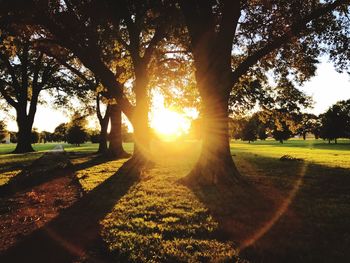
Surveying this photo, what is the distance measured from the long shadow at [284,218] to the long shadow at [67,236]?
2.69 metres

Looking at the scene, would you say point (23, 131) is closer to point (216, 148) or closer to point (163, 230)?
point (216, 148)

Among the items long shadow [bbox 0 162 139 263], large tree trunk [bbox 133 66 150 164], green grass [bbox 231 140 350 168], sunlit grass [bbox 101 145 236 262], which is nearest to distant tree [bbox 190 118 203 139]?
large tree trunk [bbox 133 66 150 164]

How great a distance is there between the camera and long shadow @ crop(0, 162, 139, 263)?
529 cm

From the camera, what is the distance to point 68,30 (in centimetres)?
1575

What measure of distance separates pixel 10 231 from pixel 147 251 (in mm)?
3521

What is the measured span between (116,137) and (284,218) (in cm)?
2466

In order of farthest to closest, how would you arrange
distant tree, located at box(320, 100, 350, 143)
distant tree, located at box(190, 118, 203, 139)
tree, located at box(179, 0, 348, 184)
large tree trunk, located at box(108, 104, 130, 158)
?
distant tree, located at box(320, 100, 350, 143) < distant tree, located at box(190, 118, 203, 139) < large tree trunk, located at box(108, 104, 130, 158) < tree, located at box(179, 0, 348, 184)

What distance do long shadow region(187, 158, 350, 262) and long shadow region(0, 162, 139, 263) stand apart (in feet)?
8.83

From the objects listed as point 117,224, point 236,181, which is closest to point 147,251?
point 117,224

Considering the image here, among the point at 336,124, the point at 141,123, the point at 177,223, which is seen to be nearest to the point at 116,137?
the point at 141,123

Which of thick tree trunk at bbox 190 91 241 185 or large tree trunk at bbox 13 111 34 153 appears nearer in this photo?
thick tree trunk at bbox 190 91 241 185

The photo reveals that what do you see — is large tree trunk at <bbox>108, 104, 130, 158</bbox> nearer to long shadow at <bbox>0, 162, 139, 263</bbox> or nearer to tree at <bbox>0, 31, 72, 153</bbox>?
tree at <bbox>0, 31, 72, 153</bbox>

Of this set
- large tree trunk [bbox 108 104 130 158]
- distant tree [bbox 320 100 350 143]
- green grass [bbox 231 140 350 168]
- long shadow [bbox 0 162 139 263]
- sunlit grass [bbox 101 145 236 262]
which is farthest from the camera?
distant tree [bbox 320 100 350 143]

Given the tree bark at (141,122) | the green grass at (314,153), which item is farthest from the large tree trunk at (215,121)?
the green grass at (314,153)
